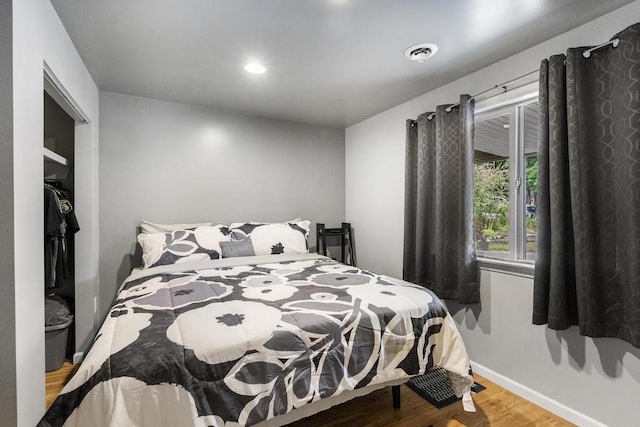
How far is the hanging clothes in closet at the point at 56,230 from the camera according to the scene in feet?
7.13

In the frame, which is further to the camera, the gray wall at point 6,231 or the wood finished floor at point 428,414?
the wood finished floor at point 428,414

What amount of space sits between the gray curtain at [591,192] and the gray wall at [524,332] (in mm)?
166

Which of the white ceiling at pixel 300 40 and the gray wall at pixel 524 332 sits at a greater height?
the white ceiling at pixel 300 40

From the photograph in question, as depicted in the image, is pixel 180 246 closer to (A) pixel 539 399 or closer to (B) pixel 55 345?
(B) pixel 55 345

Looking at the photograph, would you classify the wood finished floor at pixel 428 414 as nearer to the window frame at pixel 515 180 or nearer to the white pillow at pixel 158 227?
the window frame at pixel 515 180

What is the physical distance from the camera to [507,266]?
2199 mm

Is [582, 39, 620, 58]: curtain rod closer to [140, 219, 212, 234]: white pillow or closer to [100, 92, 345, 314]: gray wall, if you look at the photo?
[100, 92, 345, 314]: gray wall

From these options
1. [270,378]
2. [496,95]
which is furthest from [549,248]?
[270,378]

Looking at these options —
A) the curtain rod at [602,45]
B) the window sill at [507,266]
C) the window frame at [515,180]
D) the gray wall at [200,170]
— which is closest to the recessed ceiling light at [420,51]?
the window frame at [515,180]

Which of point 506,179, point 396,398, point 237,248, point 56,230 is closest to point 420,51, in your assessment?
point 506,179

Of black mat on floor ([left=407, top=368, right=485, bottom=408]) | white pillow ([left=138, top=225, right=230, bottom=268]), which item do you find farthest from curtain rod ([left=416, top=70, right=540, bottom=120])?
white pillow ([left=138, top=225, right=230, bottom=268])

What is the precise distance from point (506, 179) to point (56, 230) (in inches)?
130

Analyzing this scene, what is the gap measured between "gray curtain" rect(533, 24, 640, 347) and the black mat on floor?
2.48 feet

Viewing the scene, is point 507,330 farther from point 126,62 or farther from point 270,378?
point 126,62
